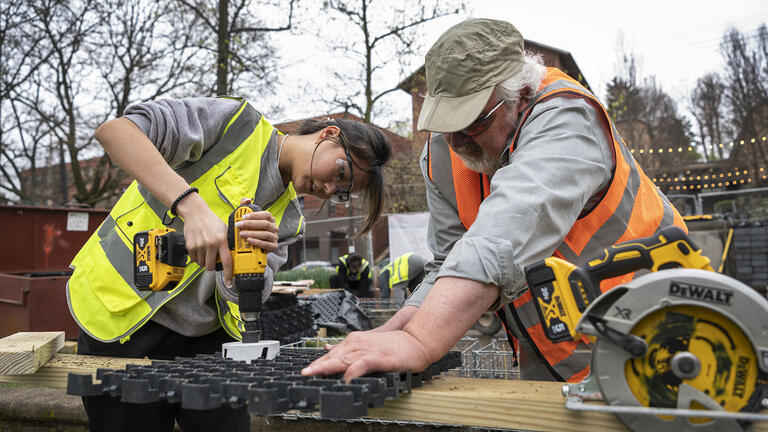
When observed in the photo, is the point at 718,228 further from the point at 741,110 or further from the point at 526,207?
the point at 741,110

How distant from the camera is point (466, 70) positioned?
5.19 ft

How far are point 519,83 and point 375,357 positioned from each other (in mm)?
990

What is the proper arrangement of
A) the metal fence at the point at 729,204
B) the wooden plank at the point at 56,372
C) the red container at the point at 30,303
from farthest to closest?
the metal fence at the point at 729,204 < the red container at the point at 30,303 < the wooden plank at the point at 56,372

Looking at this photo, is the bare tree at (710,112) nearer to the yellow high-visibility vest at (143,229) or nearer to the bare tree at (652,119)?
the bare tree at (652,119)

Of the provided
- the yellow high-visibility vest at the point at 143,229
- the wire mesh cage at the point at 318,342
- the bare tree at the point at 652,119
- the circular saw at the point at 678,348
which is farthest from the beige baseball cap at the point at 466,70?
the bare tree at the point at 652,119

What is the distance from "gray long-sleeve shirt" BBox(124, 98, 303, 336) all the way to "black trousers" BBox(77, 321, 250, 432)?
9 centimetres

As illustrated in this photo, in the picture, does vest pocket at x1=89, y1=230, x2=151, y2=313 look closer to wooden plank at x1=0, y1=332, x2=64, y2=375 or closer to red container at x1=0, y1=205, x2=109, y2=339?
wooden plank at x1=0, y1=332, x2=64, y2=375

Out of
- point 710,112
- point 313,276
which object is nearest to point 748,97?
point 710,112

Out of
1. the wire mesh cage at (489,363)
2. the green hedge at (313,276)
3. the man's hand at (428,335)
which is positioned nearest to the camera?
the man's hand at (428,335)

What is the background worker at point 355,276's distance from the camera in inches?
393

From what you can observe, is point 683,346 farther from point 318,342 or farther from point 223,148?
point 318,342

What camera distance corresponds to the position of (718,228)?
12.4 m

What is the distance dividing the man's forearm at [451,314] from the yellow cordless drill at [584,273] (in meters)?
0.15

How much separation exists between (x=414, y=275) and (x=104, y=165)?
11.3 m
